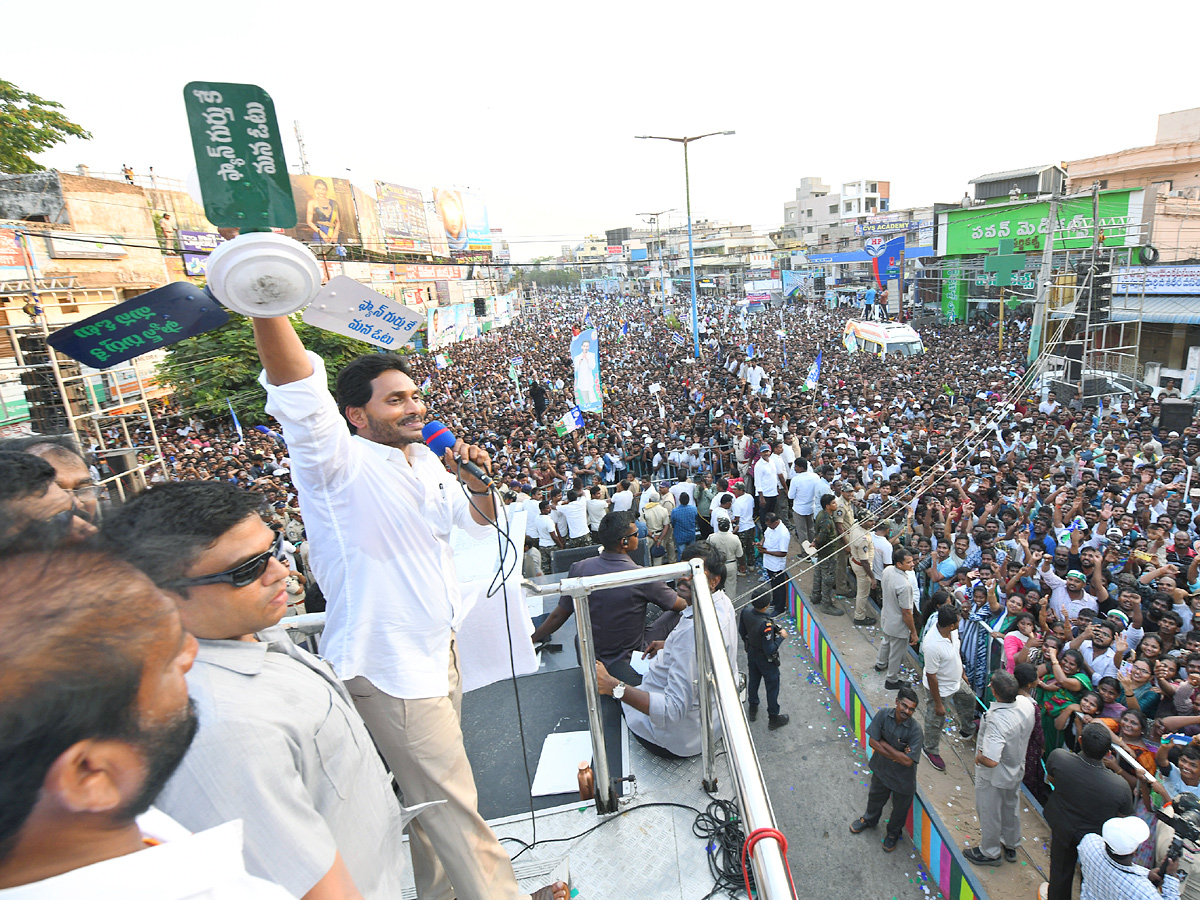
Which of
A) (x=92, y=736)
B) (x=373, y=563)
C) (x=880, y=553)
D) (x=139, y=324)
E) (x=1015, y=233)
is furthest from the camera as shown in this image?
(x=1015, y=233)

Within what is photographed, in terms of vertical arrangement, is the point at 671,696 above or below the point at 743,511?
above

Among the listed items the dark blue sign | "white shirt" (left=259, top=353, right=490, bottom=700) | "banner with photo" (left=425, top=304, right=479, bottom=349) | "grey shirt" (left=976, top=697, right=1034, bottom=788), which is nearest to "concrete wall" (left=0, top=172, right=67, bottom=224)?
"banner with photo" (left=425, top=304, right=479, bottom=349)

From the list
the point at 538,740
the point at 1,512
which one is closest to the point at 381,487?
the point at 1,512

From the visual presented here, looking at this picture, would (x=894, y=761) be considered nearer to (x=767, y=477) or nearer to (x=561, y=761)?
(x=561, y=761)

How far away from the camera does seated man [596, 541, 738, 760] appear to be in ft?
9.20

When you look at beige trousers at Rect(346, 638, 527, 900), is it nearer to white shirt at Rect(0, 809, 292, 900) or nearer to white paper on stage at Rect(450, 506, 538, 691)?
white paper on stage at Rect(450, 506, 538, 691)

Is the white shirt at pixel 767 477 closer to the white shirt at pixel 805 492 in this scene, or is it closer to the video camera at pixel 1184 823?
the white shirt at pixel 805 492

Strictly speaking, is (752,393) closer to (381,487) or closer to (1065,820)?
(1065,820)

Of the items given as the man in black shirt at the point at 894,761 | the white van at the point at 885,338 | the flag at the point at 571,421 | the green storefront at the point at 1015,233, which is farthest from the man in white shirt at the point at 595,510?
the green storefront at the point at 1015,233

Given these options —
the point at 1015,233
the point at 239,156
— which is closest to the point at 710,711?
the point at 239,156

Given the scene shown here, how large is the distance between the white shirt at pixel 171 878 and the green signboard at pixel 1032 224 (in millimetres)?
22748

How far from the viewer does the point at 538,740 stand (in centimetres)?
307

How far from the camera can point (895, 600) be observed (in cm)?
559

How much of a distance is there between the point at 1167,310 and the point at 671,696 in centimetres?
2021
